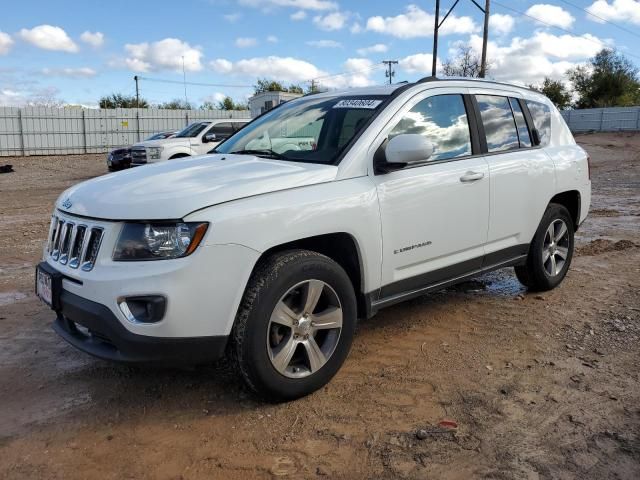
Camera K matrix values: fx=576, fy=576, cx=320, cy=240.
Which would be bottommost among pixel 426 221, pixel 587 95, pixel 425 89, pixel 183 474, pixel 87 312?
pixel 183 474

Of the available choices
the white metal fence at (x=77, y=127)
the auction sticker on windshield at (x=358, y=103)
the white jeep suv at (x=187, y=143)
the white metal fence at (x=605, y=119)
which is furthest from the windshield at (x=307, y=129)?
the white metal fence at (x=605, y=119)

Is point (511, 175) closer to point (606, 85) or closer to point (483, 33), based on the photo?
point (483, 33)

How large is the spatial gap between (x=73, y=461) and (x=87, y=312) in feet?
2.37

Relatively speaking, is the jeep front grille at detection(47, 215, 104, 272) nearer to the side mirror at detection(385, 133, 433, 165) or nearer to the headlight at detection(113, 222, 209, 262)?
the headlight at detection(113, 222, 209, 262)

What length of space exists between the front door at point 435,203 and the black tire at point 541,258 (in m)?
0.97

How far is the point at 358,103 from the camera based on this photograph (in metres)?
4.03

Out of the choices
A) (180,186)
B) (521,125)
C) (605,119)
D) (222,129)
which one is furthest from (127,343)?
(605,119)

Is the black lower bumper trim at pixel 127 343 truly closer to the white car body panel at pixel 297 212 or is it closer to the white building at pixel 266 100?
the white car body panel at pixel 297 212

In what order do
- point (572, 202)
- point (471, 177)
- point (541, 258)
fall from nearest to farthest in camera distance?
point (471, 177) → point (541, 258) → point (572, 202)

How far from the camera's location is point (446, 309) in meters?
5.04

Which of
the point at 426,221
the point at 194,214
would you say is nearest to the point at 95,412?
the point at 194,214

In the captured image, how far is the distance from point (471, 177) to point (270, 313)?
1942mm

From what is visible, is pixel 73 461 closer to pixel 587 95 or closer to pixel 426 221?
pixel 426 221

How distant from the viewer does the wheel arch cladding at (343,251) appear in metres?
3.45
